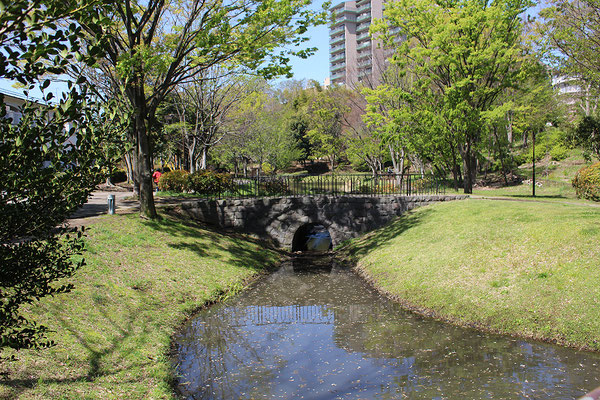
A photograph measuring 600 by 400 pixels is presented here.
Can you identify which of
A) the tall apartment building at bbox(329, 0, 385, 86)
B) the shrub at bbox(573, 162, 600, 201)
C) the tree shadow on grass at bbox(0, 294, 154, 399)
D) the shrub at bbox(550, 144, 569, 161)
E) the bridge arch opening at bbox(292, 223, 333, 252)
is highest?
the tall apartment building at bbox(329, 0, 385, 86)

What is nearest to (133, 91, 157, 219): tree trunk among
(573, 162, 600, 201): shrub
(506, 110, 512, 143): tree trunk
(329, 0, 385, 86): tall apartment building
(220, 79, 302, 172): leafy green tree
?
(573, 162, 600, 201): shrub

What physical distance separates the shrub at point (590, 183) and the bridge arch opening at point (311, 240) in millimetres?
13012

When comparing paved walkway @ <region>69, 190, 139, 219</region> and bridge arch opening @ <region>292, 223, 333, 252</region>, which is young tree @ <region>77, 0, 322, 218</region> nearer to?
paved walkway @ <region>69, 190, 139, 219</region>

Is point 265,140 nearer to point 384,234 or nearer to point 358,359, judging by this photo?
point 384,234

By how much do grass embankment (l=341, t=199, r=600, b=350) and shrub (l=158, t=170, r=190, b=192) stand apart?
12.9m

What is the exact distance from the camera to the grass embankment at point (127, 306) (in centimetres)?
709

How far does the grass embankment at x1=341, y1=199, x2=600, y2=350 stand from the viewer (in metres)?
10.4

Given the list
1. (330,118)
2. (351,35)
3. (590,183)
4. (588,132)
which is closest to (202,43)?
(590,183)

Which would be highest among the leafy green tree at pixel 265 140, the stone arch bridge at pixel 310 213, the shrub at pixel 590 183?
the leafy green tree at pixel 265 140

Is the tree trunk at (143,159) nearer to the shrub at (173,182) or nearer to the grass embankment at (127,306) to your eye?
the grass embankment at (127,306)

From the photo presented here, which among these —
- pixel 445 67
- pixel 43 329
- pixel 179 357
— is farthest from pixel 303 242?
pixel 43 329

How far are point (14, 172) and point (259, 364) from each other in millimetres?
6788

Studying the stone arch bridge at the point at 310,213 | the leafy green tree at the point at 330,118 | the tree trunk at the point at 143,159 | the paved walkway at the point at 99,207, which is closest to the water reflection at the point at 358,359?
the tree trunk at the point at 143,159

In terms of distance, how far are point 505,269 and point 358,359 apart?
5903 millimetres
